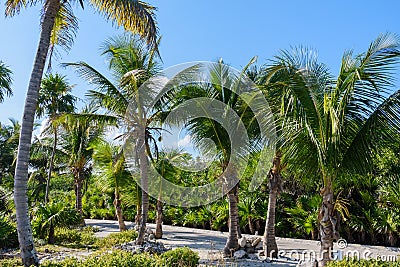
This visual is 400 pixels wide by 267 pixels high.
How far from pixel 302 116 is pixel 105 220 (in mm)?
19235

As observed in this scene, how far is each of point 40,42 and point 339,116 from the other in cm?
570

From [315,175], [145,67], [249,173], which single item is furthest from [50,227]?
[315,175]

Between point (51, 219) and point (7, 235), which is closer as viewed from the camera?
point (7, 235)

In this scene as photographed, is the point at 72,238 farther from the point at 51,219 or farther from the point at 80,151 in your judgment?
the point at 80,151

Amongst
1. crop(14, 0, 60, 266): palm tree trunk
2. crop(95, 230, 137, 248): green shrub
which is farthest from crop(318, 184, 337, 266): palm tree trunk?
crop(95, 230, 137, 248): green shrub

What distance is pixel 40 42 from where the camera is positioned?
6.98m

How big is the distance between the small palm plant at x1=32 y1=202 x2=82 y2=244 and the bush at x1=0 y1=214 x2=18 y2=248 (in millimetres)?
641

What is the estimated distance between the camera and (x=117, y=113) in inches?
423

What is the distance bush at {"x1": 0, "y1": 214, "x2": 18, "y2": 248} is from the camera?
10.8 m

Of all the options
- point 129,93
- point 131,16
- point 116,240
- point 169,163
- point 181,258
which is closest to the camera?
point 181,258

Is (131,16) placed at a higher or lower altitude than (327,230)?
higher

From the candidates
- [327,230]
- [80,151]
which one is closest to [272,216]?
[327,230]

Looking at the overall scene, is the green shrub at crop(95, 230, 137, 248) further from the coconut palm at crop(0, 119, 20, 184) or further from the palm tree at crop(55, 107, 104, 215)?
the coconut palm at crop(0, 119, 20, 184)

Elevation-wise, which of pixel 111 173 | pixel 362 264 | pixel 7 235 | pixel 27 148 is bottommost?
pixel 7 235
